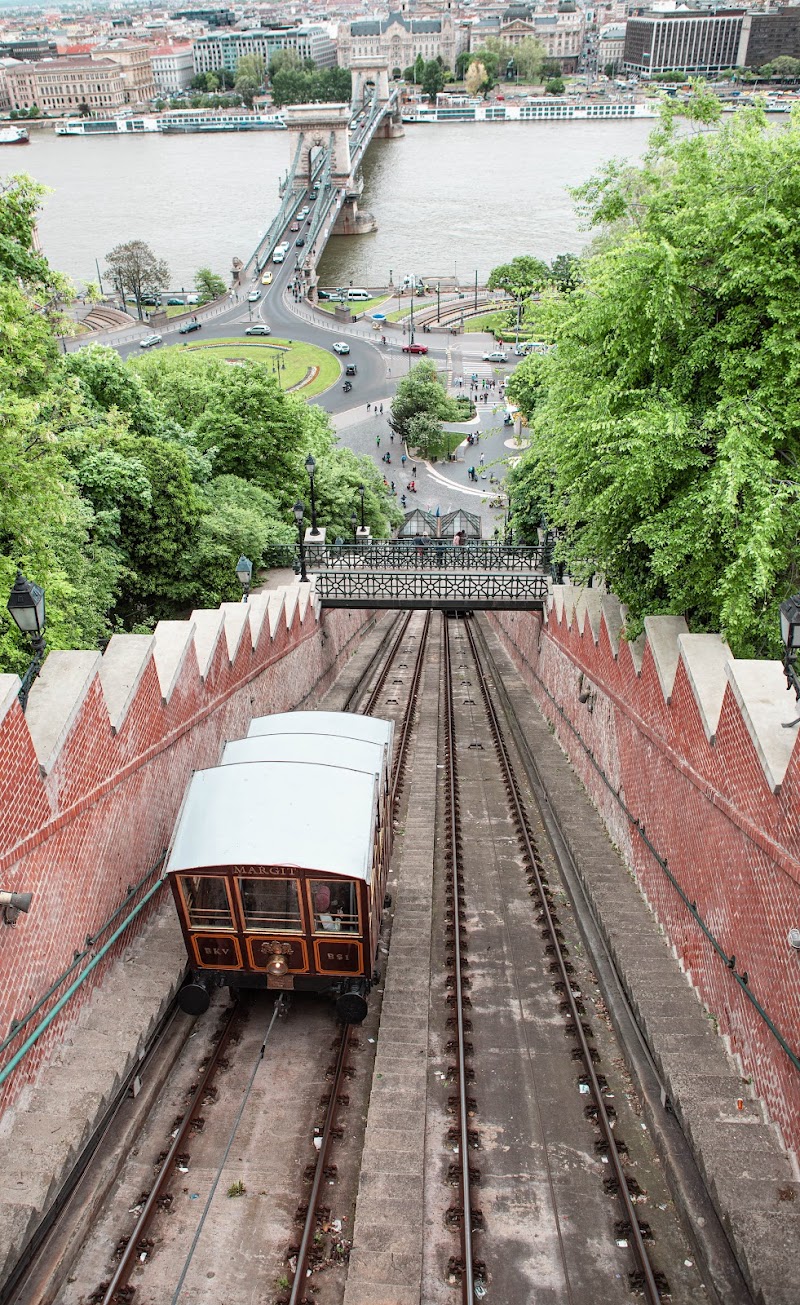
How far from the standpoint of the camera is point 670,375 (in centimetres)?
1134

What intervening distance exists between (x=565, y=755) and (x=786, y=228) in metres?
10.9

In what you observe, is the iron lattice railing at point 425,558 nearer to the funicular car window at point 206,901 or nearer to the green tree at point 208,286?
the funicular car window at point 206,901

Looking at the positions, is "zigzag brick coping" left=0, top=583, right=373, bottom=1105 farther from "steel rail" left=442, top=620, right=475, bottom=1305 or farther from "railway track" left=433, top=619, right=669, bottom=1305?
"railway track" left=433, top=619, right=669, bottom=1305

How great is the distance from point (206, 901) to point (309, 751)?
83.5 inches

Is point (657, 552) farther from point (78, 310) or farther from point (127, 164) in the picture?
point (127, 164)

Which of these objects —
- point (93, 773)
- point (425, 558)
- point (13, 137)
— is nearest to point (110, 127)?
point (13, 137)

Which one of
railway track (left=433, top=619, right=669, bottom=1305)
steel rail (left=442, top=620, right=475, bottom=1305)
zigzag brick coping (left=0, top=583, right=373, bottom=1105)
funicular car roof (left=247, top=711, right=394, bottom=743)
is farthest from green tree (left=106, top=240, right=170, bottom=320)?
funicular car roof (left=247, top=711, right=394, bottom=743)

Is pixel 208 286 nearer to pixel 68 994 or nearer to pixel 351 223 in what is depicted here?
pixel 351 223

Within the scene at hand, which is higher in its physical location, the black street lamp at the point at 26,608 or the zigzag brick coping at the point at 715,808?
the black street lamp at the point at 26,608

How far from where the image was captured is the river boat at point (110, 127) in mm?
178000

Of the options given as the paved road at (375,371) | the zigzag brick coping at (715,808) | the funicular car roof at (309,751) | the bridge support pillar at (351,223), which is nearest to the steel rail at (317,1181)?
the funicular car roof at (309,751)

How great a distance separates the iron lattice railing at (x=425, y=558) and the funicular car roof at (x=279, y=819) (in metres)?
13.8

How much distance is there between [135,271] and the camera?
8200cm


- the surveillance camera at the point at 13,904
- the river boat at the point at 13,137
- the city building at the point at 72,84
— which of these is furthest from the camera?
the city building at the point at 72,84
